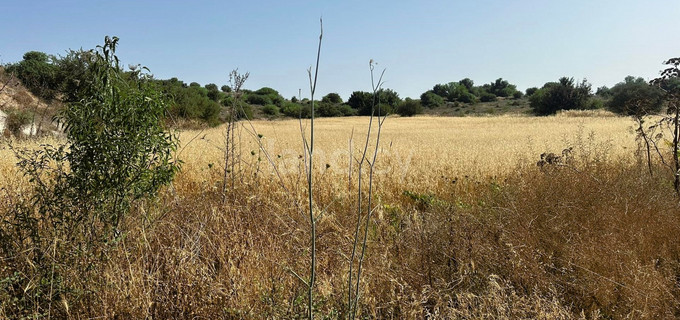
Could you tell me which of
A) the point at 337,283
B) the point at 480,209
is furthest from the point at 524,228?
the point at 337,283

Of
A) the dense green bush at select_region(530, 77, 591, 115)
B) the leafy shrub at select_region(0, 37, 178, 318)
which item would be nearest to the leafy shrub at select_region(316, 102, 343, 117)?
the dense green bush at select_region(530, 77, 591, 115)

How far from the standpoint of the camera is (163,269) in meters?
3.21

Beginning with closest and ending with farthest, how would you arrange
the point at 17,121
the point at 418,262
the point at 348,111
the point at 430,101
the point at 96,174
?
the point at 96,174, the point at 418,262, the point at 17,121, the point at 348,111, the point at 430,101

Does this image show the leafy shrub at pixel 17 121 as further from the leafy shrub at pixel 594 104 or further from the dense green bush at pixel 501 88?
the dense green bush at pixel 501 88

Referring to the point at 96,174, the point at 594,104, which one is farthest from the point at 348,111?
the point at 96,174

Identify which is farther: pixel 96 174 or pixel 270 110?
pixel 270 110

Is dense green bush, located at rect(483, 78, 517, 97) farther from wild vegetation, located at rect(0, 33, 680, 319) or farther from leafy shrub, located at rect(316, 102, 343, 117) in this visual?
wild vegetation, located at rect(0, 33, 680, 319)

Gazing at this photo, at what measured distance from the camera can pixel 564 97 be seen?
4306cm

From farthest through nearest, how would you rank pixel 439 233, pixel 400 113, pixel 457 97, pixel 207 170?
pixel 457 97
pixel 400 113
pixel 207 170
pixel 439 233

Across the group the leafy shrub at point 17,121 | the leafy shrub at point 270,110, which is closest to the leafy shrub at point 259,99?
the leafy shrub at point 270,110

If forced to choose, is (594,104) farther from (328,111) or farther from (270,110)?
(270,110)

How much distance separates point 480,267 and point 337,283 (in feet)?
3.93

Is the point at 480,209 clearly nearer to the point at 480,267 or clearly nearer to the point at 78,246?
the point at 480,267

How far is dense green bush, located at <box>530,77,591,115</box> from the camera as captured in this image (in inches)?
1697
